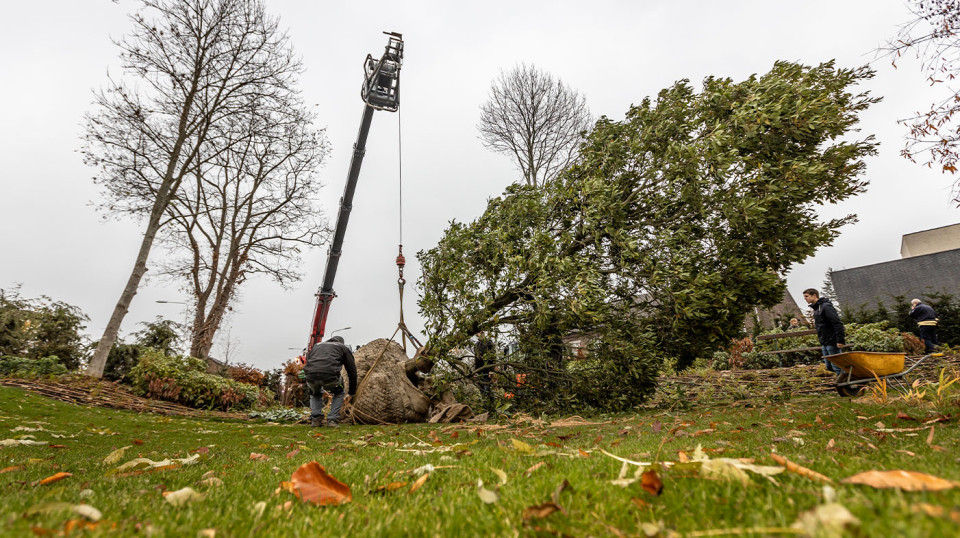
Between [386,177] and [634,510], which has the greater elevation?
[386,177]

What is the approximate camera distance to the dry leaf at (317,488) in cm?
160

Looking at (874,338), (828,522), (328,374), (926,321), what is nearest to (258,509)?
A: (828,522)

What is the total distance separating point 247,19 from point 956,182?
19585 mm

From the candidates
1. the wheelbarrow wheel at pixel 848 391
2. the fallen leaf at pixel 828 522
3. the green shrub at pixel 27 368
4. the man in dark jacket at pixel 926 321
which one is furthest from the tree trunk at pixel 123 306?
the man in dark jacket at pixel 926 321

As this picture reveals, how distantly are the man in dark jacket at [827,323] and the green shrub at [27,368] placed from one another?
1864 cm

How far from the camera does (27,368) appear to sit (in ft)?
37.1

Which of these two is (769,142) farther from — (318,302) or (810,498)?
(318,302)

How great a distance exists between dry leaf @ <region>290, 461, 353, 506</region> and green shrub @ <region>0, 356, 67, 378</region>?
13875 millimetres

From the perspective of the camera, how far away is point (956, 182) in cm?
496

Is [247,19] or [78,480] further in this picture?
[247,19]

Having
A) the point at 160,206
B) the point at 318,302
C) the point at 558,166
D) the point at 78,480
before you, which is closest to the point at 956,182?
the point at 78,480

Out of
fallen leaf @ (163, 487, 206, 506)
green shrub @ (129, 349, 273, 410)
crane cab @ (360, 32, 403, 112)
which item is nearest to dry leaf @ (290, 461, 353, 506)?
fallen leaf @ (163, 487, 206, 506)

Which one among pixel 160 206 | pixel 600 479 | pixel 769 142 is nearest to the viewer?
pixel 600 479

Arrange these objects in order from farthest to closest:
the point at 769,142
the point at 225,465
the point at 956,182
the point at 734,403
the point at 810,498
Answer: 1. the point at 734,403
2. the point at 769,142
3. the point at 956,182
4. the point at 225,465
5. the point at 810,498
